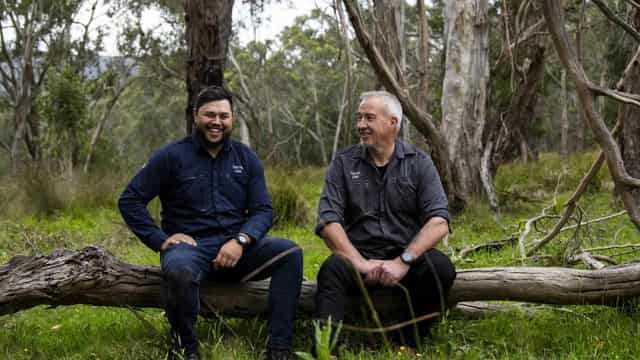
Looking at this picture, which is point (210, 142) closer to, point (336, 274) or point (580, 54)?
point (336, 274)

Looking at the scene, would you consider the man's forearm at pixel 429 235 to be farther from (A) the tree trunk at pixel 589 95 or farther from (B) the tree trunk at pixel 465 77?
(B) the tree trunk at pixel 465 77

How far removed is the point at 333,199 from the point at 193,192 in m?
0.76

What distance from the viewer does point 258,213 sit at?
395 cm

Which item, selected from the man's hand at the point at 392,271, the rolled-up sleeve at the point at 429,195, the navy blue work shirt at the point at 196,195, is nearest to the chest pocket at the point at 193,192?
the navy blue work shirt at the point at 196,195

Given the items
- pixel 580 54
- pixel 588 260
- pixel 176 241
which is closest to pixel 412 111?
pixel 588 260

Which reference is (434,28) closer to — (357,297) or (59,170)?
(59,170)

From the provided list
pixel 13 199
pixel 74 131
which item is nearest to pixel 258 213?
pixel 13 199

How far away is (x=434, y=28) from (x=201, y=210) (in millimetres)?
22987

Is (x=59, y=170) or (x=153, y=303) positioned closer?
(x=153, y=303)

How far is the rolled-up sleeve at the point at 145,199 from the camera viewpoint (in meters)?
3.80

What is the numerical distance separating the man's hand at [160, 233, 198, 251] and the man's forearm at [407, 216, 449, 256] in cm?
114

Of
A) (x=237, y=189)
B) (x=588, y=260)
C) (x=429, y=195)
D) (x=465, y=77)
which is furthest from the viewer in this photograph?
(x=465, y=77)

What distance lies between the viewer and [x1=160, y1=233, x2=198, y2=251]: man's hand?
12.3 feet

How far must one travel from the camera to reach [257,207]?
397 centimetres
